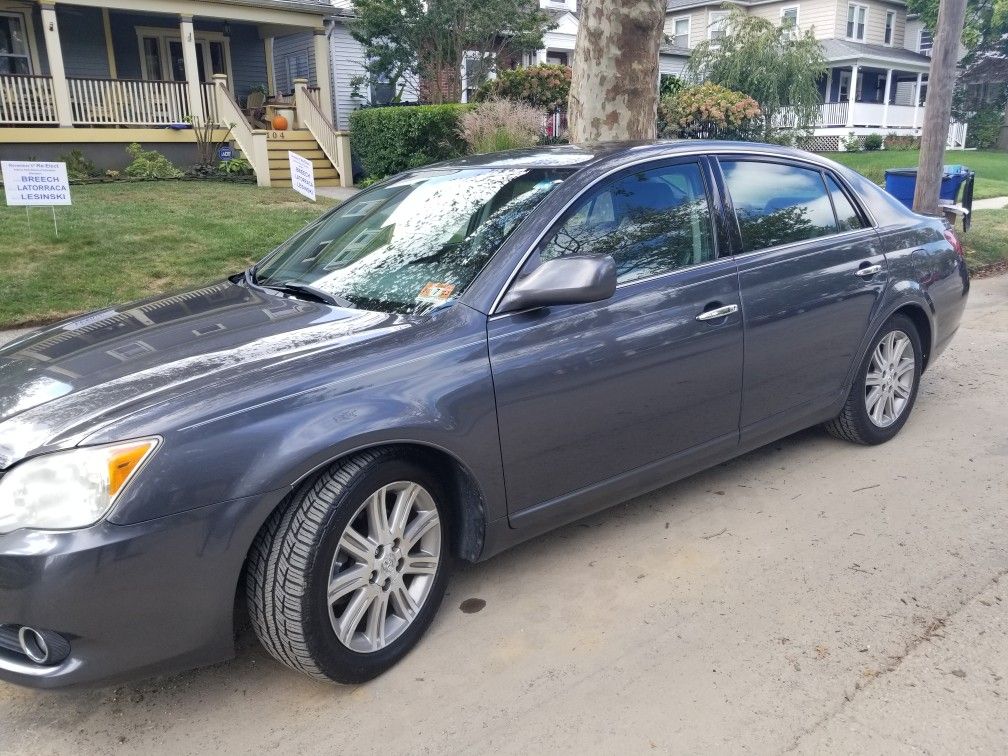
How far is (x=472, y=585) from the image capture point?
136 inches

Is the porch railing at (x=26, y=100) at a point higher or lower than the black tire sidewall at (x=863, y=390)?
higher

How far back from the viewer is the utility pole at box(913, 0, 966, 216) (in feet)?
32.2

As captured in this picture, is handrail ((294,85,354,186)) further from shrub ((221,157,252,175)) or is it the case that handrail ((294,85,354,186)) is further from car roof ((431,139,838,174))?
car roof ((431,139,838,174))

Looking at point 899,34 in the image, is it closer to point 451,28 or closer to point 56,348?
point 451,28

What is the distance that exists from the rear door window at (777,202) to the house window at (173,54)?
18443 mm

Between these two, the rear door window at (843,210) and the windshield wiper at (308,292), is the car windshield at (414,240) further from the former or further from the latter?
the rear door window at (843,210)

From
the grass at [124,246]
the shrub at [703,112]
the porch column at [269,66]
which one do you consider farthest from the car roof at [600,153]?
the porch column at [269,66]

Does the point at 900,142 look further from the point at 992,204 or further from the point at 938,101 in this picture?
the point at 938,101

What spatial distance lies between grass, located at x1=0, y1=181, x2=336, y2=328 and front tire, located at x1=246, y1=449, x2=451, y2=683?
5.80 metres

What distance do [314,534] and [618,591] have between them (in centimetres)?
134

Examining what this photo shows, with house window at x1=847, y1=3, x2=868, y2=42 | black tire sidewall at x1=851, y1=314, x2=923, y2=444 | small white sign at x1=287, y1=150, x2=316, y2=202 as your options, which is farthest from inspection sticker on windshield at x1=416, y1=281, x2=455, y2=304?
house window at x1=847, y1=3, x2=868, y2=42

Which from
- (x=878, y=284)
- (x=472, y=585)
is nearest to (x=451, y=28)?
(x=878, y=284)

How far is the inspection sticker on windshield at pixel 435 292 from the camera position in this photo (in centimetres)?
318

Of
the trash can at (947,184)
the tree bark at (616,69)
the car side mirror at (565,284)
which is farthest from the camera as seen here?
the trash can at (947,184)
